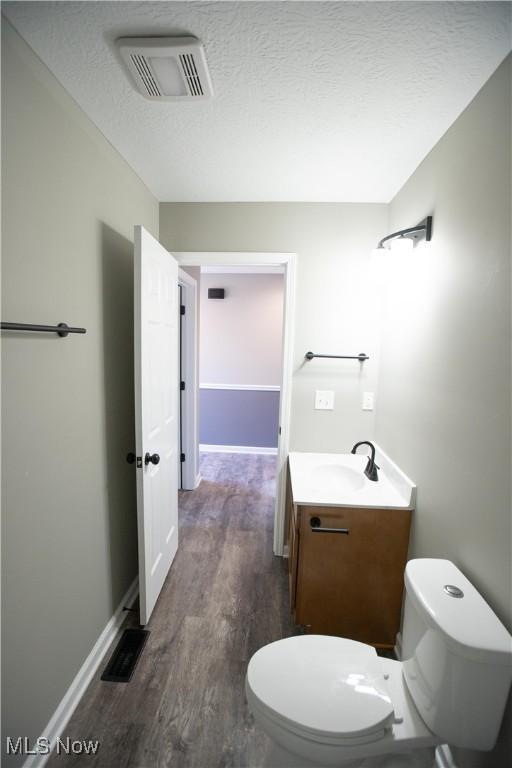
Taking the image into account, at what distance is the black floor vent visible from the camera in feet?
4.70

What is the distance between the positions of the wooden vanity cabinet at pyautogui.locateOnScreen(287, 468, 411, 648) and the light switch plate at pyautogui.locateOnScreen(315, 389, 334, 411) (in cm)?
76

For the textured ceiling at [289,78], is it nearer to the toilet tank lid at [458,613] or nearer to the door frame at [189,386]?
the door frame at [189,386]

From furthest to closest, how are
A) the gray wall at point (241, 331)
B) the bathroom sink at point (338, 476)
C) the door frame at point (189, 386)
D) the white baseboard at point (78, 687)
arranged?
the gray wall at point (241, 331)
the door frame at point (189, 386)
the bathroom sink at point (338, 476)
the white baseboard at point (78, 687)

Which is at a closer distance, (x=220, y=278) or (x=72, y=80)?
(x=72, y=80)

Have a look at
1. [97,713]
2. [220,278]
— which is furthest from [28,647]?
[220,278]

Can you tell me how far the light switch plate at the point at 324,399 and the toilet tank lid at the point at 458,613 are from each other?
1.14 metres

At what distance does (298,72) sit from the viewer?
1.03 meters

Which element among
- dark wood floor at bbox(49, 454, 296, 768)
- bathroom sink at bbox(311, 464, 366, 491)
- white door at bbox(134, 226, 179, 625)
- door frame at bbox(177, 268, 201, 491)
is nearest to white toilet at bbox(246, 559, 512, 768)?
dark wood floor at bbox(49, 454, 296, 768)

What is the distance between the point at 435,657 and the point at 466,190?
1.48 metres

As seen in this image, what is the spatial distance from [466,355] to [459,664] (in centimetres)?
89

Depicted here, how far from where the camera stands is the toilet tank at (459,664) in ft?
2.68

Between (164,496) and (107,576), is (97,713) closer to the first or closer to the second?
(107,576)

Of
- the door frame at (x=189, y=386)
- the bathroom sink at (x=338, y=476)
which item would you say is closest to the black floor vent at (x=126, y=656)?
the bathroom sink at (x=338, y=476)

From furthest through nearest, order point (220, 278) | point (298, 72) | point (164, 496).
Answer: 1. point (220, 278)
2. point (164, 496)
3. point (298, 72)
